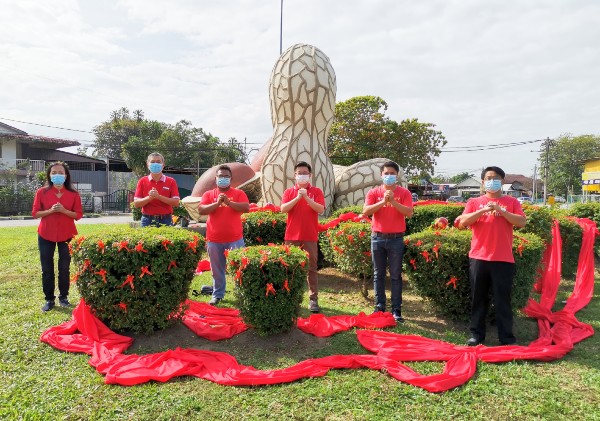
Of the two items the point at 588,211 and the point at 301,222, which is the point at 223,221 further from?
the point at 588,211

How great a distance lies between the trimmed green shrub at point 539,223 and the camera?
253 inches

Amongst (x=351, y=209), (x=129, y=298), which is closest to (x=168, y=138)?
(x=351, y=209)

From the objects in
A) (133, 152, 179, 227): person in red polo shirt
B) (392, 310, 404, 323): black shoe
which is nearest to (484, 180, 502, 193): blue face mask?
(392, 310, 404, 323): black shoe

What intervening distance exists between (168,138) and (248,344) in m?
35.5

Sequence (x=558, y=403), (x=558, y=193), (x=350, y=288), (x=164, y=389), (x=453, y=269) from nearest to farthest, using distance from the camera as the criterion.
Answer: (x=558, y=403), (x=164, y=389), (x=453, y=269), (x=350, y=288), (x=558, y=193)

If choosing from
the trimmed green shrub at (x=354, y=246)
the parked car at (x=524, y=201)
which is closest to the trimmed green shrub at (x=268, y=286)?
the trimmed green shrub at (x=354, y=246)

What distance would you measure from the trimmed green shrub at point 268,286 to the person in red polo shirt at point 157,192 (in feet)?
5.41

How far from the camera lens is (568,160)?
44906 millimetres

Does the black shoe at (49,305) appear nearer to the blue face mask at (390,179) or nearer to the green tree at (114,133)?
the blue face mask at (390,179)

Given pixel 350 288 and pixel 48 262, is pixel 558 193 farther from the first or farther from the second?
pixel 48 262

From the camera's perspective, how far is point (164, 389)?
3139 millimetres

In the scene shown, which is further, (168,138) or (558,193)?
(558,193)

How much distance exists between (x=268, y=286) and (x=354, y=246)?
1970mm

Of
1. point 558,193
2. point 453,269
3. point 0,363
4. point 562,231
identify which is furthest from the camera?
point 558,193
